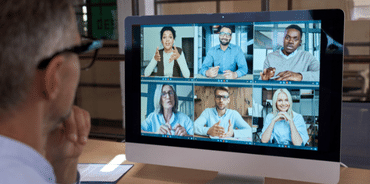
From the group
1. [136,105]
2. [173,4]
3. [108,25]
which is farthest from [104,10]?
[136,105]

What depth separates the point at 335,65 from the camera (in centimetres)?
69

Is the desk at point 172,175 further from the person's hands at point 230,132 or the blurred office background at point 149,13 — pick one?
the blurred office background at point 149,13

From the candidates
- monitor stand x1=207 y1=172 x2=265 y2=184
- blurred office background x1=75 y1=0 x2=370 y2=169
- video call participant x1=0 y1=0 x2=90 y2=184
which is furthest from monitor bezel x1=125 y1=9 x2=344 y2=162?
blurred office background x1=75 y1=0 x2=370 y2=169

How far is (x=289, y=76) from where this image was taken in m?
0.73

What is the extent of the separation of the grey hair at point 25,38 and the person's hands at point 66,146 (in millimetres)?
254

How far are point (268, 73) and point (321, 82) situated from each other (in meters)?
0.12

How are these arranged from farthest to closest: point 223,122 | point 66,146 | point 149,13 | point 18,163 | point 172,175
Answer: point 149,13, point 172,175, point 223,122, point 66,146, point 18,163

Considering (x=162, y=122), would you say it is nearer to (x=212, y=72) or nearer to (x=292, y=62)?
(x=212, y=72)

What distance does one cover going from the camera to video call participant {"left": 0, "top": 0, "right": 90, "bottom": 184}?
387 mm

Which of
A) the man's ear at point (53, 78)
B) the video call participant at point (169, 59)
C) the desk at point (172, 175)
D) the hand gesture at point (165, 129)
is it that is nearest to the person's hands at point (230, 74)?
the video call participant at point (169, 59)

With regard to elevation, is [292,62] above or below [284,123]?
above

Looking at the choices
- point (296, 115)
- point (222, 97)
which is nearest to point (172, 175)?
point (222, 97)

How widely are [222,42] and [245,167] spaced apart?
319 millimetres

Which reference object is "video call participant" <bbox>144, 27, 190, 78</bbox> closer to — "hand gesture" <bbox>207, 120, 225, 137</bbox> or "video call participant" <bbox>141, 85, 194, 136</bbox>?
"video call participant" <bbox>141, 85, 194, 136</bbox>
